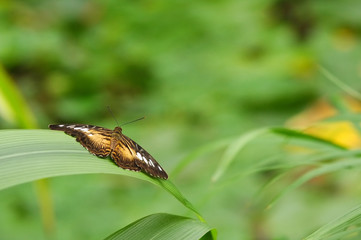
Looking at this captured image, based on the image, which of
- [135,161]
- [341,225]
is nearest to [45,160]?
[135,161]

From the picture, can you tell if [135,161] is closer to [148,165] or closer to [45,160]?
[148,165]

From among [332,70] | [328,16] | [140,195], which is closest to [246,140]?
[140,195]

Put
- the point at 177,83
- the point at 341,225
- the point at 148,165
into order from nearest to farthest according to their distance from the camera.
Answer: the point at 341,225 → the point at 148,165 → the point at 177,83

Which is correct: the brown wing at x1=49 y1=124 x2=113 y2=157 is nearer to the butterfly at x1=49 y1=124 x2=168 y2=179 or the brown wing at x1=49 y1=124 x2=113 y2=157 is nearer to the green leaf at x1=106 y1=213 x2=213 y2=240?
the butterfly at x1=49 y1=124 x2=168 y2=179

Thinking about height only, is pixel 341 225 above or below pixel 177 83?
below

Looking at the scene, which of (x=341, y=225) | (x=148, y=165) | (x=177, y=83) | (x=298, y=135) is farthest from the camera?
(x=177, y=83)

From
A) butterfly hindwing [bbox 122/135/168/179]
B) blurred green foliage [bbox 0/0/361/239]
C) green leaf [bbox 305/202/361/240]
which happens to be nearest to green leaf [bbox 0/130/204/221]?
butterfly hindwing [bbox 122/135/168/179]

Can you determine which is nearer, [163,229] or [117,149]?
[163,229]
